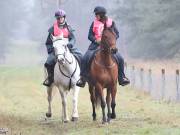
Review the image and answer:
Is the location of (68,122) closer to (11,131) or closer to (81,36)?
(11,131)

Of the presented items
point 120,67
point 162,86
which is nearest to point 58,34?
point 120,67

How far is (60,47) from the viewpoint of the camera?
1502cm

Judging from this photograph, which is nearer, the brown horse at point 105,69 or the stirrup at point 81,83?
the brown horse at point 105,69

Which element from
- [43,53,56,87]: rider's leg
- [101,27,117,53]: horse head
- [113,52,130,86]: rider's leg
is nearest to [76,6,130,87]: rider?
[113,52,130,86]: rider's leg

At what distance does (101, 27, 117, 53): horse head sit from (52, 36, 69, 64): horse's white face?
1.32 metres

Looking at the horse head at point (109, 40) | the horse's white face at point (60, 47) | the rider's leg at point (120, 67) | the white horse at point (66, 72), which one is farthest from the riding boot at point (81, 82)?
the horse head at point (109, 40)

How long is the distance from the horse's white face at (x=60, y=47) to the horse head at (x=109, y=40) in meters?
1.32

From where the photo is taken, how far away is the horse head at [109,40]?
1388 cm

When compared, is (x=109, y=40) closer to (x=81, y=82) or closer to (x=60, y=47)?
(x=60, y=47)

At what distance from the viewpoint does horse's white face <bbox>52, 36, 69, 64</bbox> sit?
1491cm

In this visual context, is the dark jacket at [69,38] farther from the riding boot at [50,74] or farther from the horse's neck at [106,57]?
the horse's neck at [106,57]

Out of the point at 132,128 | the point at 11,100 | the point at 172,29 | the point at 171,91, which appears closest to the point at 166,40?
the point at 172,29

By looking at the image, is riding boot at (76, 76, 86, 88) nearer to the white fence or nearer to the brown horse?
the brown horse

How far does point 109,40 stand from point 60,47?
1676 millimetres
